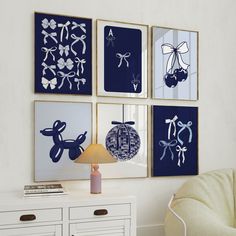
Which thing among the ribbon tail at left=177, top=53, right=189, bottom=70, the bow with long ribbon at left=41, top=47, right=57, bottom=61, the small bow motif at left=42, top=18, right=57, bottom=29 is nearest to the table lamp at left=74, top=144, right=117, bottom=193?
the bow with long ribbon at left=41, top=47, right=57, bottom=61

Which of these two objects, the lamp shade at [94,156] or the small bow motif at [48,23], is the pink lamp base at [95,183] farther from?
the small bow motif at [48,23]

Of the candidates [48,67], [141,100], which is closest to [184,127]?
[141,100]

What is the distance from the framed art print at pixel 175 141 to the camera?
3.03m

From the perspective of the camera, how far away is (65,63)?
2.76 metres

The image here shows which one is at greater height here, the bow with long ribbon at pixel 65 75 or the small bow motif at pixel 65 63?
the small bow motif at pixel 65 63

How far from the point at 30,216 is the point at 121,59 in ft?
4.79

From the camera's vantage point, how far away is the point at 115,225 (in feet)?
7.97

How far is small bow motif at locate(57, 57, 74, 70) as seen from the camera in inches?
108

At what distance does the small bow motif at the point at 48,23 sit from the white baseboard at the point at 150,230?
1.84 metres

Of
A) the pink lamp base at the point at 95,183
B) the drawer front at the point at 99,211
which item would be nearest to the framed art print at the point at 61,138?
the pink lamp base at the point at 95,183

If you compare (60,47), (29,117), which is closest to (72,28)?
(60,47)

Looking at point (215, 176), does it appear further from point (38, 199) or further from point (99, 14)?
point (99, 14)

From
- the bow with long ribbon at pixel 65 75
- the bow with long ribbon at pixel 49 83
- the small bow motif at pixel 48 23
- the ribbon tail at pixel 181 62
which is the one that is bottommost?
the bow with long ribbon at pixel 49 83

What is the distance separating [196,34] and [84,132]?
4.61 ft
